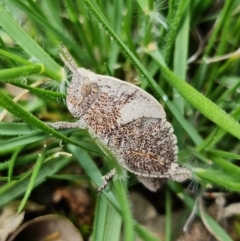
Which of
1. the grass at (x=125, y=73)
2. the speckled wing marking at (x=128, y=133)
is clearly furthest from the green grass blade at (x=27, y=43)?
the speckled wing marking at (x=128, y=133)

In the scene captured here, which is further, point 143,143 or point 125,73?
point 125,73

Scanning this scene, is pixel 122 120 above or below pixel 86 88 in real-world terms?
below

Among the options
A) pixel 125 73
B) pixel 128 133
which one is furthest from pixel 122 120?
pixel 125 73

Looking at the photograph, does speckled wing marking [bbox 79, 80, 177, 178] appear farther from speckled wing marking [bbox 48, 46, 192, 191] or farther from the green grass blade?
the green grass blade

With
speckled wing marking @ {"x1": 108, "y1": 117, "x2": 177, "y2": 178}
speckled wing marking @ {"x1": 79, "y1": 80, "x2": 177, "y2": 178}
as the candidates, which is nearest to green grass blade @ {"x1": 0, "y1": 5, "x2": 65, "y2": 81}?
speckled wing marking @ {"x1": 79, "y1": 80, "x2": 177, "y2": 178}

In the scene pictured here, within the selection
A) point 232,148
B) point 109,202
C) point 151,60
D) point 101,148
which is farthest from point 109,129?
point 232,148

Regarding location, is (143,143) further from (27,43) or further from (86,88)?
(27,43)

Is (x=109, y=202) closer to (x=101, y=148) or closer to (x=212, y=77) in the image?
(x=101, y=148)

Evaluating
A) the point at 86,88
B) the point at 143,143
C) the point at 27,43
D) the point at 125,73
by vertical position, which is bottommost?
the point at 143,143
